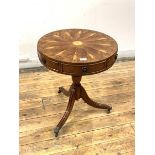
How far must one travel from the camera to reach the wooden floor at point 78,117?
2170mm

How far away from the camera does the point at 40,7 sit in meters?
3.10

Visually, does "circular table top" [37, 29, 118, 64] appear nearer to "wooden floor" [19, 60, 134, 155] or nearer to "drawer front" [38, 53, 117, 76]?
"drawer front" [38, 53, 117, 76]

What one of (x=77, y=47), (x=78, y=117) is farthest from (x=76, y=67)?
(x=78, y=117)

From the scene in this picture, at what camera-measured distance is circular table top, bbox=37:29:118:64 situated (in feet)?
6.59

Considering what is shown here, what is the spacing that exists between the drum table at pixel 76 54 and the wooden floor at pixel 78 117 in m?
0.13

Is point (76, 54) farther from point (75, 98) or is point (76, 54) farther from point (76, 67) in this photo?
point (75, 98)

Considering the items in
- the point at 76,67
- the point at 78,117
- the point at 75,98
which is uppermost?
the point at 76,67

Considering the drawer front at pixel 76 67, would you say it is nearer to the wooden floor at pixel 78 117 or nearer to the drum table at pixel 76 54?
the drum table at pixel 76 54

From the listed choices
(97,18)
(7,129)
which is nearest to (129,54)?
(97,18)

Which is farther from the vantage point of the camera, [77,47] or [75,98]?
[75,98]

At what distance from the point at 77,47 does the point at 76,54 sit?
0.13 metres

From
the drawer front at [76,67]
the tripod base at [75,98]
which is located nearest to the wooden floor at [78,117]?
the tripod base at [75,98]

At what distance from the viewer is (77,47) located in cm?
216
